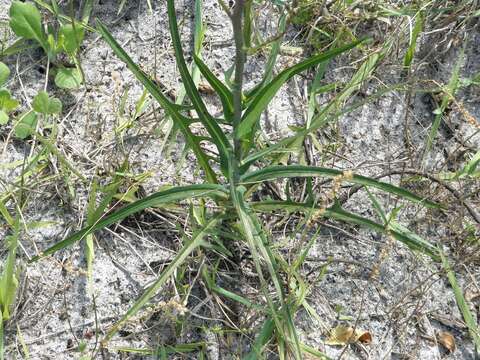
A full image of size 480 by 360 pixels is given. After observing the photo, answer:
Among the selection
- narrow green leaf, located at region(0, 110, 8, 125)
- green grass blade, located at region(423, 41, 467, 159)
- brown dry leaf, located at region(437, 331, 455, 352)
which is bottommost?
brown dry leaf, located at region(437, 331, 455, 352)

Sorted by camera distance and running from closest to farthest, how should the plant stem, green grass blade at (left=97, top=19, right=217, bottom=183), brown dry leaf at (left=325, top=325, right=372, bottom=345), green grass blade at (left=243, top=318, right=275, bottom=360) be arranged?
the plant stem
green grass blade at (left=97, top=19, right=217, bottom=183)
green grass blade at (left=243, top=318, right=275, bottom=360)
brown dry leaf at (left=325, top=325, right=372, bottom=345)

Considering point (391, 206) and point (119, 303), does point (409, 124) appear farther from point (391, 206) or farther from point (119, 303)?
point (119, 303)

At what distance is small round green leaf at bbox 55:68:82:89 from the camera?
1752mm

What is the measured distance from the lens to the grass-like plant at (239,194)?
1.30m

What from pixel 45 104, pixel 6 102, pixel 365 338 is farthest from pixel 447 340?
pixel 6 102

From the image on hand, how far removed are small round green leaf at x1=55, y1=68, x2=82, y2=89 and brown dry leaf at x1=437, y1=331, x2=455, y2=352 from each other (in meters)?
1.24

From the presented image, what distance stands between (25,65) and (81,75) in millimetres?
177

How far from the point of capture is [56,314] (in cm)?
155

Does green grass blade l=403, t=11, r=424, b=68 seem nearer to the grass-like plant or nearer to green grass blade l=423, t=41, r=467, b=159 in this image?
green grass blade l=423, t=41, r=467, b=159

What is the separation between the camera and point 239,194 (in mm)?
1439

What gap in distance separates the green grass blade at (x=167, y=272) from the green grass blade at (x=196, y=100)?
0.15 metres

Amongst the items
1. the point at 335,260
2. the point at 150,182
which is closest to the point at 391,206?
the point at 335,260

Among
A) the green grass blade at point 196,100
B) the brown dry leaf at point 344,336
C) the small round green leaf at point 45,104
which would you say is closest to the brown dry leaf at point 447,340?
the brown dry leaf at point 344,336

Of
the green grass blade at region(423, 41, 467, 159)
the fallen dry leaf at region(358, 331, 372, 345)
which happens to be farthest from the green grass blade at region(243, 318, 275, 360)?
the green grass blade at region(423, 41, 467, 159)
